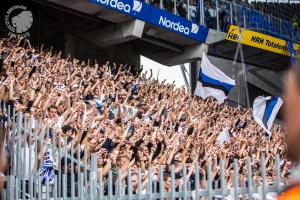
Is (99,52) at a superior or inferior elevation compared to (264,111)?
superior

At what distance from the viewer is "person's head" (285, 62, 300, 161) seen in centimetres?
161

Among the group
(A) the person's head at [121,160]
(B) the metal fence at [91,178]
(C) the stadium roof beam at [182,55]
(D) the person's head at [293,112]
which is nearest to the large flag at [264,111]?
(A) the person's head at [121,160]

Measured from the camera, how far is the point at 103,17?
22141mm

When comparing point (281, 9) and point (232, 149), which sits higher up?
point (281, 9)

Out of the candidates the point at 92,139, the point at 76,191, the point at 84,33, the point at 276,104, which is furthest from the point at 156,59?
the point at 76,191

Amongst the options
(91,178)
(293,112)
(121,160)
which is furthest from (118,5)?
(293,112)

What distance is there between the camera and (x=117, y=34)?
2291 cm

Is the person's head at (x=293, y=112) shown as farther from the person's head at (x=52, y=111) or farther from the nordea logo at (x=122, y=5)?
the nordea logo at (x=122, y=5)

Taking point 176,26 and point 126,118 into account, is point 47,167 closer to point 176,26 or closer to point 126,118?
point 126,118

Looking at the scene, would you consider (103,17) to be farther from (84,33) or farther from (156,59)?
(156,59)

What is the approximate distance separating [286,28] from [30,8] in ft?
44.7

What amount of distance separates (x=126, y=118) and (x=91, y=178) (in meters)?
8.88

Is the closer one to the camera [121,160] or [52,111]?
[121,160]

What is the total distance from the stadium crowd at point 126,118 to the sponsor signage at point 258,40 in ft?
15.1
